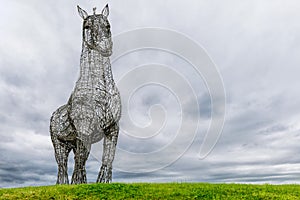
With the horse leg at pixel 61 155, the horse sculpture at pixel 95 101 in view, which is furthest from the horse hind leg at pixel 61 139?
the horse sculpture at pixel 95 101

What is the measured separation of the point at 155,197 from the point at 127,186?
5.33 feet

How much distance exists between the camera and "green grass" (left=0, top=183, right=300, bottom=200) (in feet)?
→ 36.9

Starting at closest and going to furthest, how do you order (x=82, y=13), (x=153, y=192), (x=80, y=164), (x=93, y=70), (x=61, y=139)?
(x=153, y=192)
(x=80, y=164)
(x=93, y=70)
(x=82, y=13)
(x=61, y=139)

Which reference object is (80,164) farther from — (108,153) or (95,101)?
(95,101)

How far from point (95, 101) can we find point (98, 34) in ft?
9.41

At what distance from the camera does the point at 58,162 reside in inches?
660

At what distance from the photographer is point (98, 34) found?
14.5 meters

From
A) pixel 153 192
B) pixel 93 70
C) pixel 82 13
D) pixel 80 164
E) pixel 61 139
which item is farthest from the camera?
pixel 61 139

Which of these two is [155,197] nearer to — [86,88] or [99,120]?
[99,120]

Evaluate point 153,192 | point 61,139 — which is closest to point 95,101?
point 61,139

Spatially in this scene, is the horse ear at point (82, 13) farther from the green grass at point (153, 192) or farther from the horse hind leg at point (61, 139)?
the green grass at point (153, 192)

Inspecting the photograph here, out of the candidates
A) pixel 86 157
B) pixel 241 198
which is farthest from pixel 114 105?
pixel 241 198

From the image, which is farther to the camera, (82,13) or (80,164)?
(82,13)

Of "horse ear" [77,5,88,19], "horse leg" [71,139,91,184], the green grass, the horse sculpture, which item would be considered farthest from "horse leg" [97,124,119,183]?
"horse ear" [77,5,88,19]
